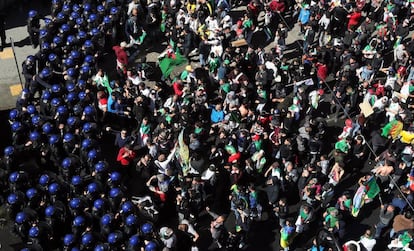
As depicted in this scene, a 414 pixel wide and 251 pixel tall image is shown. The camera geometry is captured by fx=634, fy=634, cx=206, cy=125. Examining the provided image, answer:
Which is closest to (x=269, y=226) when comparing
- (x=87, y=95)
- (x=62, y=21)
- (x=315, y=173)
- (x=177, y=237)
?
(x=315, y=173)

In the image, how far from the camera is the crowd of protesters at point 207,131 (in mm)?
14359

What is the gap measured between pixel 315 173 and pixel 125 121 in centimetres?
572

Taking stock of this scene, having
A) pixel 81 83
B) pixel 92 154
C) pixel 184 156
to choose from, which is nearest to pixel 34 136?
pixel 92 154

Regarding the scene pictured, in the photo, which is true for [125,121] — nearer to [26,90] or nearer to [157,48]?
[26,90]

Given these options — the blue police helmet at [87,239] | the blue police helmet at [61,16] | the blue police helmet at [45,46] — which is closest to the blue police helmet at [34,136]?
the blue police helmet at [87,239]

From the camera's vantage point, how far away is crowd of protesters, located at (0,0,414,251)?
14.4 meters

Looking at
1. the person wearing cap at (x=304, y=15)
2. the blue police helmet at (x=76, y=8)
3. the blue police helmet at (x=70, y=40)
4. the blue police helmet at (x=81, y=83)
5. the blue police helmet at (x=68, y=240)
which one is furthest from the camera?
the person wearing cap at (x=304, y=15)

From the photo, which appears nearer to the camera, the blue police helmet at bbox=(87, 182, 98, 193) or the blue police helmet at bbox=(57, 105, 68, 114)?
the blue police helmet at bbox=(87, 182, 98, 193)

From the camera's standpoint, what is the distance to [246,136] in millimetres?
16203

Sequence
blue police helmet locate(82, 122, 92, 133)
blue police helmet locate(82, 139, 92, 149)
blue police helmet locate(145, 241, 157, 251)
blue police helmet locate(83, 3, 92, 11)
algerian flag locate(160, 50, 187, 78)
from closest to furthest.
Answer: blue police helmet locate(145, 241, 157, 251) → blue police helmet locate(82, 139, 92, 149) → blue police helmet locate(82, 122, 92, 133) → blue police helmet locate(83, 3, 92, 11) → algerian flag locate(160, 50, 187, 78)

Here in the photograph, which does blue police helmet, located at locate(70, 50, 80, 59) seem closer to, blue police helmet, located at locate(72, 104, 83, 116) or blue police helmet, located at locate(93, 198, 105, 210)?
blue police helmet, located at locate(72, 104, 83, 116)

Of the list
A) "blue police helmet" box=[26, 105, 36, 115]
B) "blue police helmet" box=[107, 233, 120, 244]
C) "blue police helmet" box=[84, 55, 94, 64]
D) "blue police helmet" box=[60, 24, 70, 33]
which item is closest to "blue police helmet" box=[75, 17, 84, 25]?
"blue police helmet" box=[60, 24, 70, 33]

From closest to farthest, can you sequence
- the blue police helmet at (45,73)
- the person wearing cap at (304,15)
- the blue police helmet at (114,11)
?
1. the blue police helmet at (45,73)
2. the blue police helmet at (114,11)
3. the person wearing cap at (304,15)

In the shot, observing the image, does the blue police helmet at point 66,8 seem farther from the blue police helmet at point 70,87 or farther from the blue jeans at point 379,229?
the blue jeans at point 379,229
